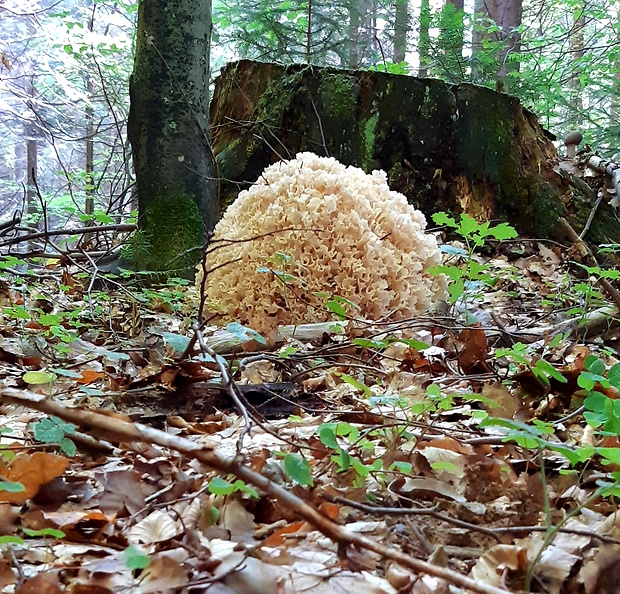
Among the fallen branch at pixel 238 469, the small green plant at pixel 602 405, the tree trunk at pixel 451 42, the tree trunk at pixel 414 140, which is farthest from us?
the tree trunk at pixel 451 42

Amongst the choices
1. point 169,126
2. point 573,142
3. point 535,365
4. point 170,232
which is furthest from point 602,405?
point 573,142

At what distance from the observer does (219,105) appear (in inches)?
281

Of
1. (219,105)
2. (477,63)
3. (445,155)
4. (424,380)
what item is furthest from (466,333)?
(477,63)

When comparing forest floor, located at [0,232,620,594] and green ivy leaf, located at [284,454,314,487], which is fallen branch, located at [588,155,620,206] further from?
green ivy leaf, located at [284,454,314,487]

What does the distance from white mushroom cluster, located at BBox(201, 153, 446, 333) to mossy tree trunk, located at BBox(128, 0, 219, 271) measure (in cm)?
132

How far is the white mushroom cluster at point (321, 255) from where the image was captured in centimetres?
366

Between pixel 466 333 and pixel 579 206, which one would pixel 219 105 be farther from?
pixel 466 333

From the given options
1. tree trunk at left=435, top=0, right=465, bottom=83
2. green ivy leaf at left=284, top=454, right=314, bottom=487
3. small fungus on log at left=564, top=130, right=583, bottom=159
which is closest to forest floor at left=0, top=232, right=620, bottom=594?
green ivy leaf at left=284, top=454, right=314, bottom=487

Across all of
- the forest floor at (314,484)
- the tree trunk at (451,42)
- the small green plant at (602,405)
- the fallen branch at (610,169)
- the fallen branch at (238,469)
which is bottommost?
the forest floor at (314,484)

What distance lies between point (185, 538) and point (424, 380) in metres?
1.49

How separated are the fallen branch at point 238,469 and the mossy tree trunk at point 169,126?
3.86 meters

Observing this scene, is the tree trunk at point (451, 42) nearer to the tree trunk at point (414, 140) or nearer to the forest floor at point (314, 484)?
the tree trunk at point (414, 140)

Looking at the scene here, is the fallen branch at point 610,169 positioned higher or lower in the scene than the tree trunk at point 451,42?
lower

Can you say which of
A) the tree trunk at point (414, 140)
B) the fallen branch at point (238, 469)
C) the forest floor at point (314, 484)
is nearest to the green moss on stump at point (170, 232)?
the tree trunk at point (414, 140)
